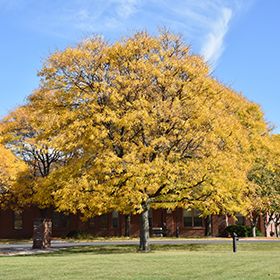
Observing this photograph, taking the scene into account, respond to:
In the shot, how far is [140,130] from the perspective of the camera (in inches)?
822

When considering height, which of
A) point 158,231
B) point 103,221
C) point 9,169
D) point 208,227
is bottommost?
point 158,231

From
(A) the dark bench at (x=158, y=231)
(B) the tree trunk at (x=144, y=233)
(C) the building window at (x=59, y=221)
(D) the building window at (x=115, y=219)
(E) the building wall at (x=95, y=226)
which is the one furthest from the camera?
(D) the building window at (x=115, y=219)

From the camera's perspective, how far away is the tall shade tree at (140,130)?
63.6ft

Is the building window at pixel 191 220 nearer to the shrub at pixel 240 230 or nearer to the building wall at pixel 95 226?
the building wall at pixel 95 226

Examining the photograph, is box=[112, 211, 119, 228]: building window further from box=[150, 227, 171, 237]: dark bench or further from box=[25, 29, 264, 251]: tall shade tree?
box=[25, 29, 264, 251]: tall shade tree

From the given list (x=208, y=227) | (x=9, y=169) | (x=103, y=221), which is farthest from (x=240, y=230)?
(x=9, y=169)

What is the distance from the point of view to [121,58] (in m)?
22.4

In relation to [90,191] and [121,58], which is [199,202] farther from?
[121,58]

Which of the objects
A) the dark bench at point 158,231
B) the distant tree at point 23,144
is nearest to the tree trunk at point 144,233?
the distant tree at point 23,144

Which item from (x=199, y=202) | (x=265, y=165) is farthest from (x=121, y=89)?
(x=265, y=165)

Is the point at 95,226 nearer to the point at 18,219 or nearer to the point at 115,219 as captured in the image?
the point at 115,219

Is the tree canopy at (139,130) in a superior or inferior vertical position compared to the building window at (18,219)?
superior

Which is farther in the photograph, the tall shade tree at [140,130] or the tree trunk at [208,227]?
the tree trunk at [208,227]

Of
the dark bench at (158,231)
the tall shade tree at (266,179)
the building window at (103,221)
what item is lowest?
the dark bench at (158,231)
